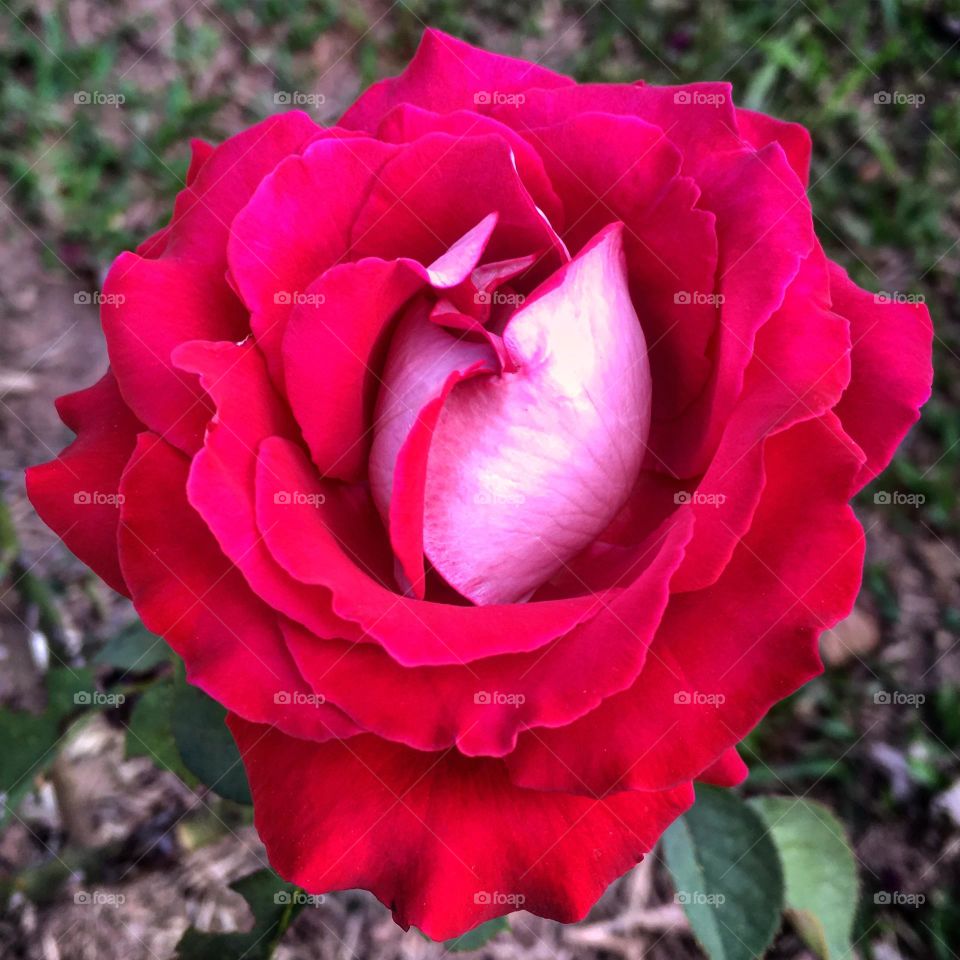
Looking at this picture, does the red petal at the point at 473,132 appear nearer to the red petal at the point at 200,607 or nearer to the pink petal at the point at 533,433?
the pink petal at the point at 533,433

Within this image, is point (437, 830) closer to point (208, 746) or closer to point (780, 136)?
point (208, 746)

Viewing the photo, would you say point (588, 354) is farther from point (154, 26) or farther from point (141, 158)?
point (154, 26)

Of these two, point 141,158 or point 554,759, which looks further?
point 141,158

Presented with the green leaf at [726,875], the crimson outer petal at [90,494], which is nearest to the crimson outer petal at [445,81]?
the crimson outer petal at [90,494]

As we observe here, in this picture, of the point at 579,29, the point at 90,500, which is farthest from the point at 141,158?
the point at 90,500

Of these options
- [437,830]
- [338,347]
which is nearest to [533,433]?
[338,347]
